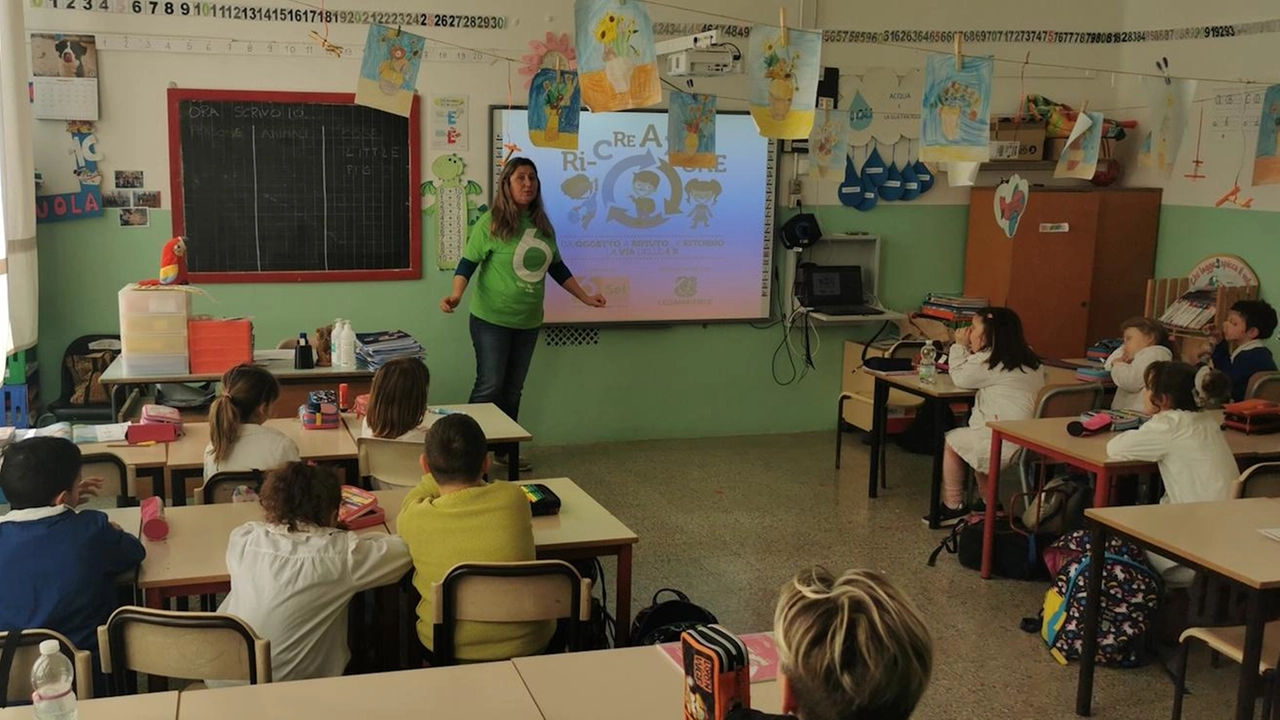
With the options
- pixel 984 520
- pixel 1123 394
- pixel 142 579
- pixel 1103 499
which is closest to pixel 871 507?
pixel 984 520

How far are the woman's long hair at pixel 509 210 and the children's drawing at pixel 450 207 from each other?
2.10ft

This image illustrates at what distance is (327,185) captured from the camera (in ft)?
21.8

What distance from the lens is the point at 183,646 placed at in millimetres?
2607

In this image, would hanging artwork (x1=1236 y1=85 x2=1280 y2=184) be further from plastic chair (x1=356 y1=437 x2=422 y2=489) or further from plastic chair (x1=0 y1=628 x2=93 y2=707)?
plastic chair (x1=0 y1=628 x2=93 y2=707)

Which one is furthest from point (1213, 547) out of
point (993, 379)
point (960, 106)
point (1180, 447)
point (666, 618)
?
point (960, 106)

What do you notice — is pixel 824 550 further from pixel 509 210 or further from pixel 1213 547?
pixel 509 210

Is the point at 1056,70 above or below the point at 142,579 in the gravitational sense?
above

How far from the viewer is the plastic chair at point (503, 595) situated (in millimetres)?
2959

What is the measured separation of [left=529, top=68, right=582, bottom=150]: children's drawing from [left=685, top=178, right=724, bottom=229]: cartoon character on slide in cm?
163

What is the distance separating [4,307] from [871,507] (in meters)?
4.61

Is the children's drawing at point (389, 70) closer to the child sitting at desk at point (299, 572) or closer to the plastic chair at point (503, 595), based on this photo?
the child sitting at desk at point (299, 572)

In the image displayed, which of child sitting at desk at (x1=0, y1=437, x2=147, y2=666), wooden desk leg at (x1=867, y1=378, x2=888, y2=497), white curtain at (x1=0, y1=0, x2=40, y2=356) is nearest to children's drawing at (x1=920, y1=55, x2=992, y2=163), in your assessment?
wooden desk leg at (x1=867, y1=378, x2=888, y2=497)

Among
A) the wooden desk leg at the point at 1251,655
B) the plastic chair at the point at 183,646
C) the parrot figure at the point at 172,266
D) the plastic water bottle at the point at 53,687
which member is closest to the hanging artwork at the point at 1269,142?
the wooden desk leg at the point at 1251,655

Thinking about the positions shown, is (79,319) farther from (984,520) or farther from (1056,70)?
(1056,70)
